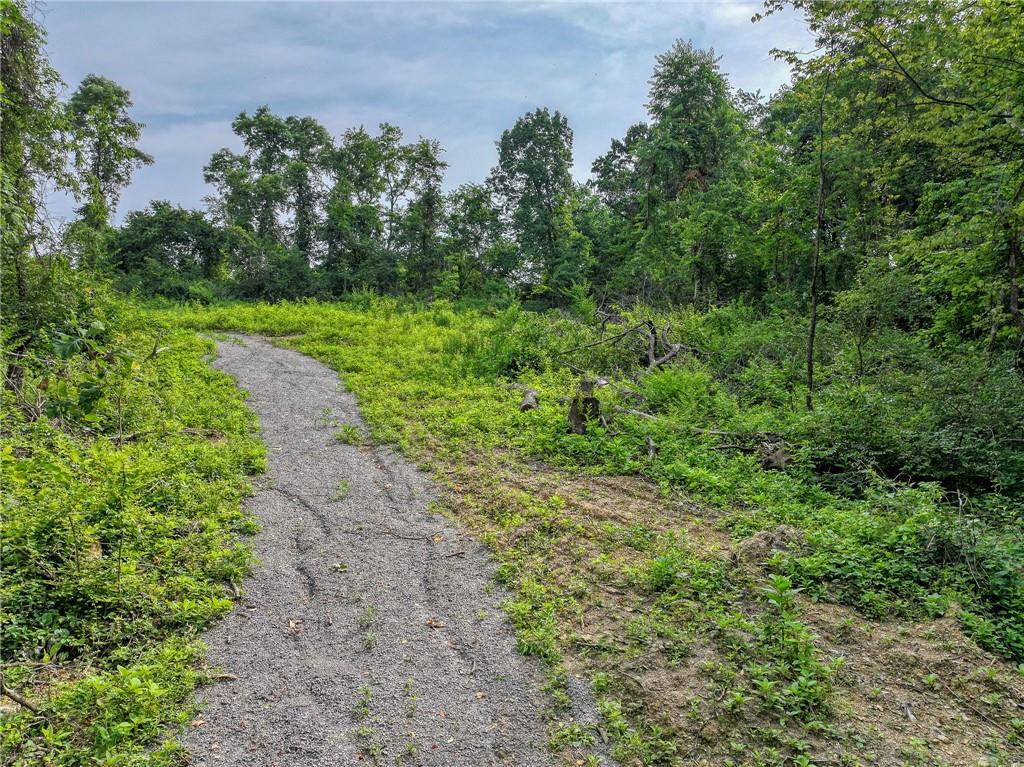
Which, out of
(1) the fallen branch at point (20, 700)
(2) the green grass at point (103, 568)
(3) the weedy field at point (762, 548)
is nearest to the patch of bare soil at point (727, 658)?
(3) the weedy field at point (762, 548)

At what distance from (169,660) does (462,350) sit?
10.6 metres

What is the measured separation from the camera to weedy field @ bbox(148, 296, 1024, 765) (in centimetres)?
302

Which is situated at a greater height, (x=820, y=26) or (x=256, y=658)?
(x=820, y=26)

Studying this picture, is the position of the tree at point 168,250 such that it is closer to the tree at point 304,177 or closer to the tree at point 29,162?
the tree at point 304,177

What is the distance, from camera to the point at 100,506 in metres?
4.67

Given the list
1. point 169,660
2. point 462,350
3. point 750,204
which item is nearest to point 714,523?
point 169,660

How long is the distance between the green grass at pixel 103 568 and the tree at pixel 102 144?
3.70 metres

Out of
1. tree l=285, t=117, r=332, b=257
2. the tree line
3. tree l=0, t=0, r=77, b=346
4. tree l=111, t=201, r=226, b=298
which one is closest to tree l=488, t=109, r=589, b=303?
the tree line

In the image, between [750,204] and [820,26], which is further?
[750,204]

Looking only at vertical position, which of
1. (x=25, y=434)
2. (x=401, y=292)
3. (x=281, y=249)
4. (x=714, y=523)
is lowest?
(x=714, y=523)

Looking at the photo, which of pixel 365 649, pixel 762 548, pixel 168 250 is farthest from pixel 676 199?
pixel 168 250

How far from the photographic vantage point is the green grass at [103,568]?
9.53 ft

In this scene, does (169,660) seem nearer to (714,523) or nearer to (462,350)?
(714,523)

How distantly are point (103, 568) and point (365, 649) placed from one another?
7.09 feet
